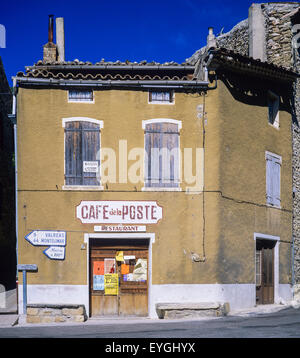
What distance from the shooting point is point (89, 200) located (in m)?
Answer: 13.6

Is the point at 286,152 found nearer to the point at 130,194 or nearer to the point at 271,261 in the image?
the point at 271,261

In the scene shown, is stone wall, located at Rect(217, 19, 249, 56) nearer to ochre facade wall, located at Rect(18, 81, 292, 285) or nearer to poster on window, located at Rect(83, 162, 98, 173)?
ochre facade wall, located at Rect(18, 81, 292, 285)

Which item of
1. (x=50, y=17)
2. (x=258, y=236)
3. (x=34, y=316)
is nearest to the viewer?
(x=34, y=316)

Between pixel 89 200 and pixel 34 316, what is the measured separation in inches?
140

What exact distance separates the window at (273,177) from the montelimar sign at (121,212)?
411 centimetres

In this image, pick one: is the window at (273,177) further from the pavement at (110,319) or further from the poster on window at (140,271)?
the poster on window at (140,271)

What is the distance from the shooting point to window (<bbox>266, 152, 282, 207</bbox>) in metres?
15.3

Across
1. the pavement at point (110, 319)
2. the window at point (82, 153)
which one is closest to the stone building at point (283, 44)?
the pavement at point (110, 319)

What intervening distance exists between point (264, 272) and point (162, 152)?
17.6 feet

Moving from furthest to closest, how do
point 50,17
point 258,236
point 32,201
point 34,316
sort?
point 50,17 → point 258,236 → point 32,201 → point 34,316

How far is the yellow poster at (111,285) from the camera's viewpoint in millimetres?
13758

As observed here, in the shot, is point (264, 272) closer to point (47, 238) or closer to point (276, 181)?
point (276, 181)

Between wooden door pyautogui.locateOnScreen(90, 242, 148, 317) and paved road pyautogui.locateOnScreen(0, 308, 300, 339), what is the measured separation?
2.34 feet
